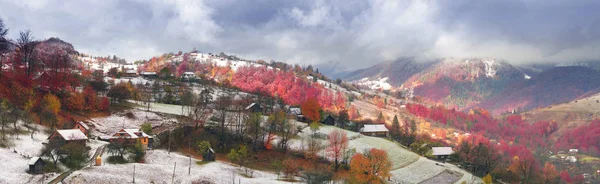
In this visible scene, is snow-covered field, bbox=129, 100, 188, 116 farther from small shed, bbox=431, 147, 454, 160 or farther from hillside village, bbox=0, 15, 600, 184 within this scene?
small shed, bbox=431, 147, 454, 160

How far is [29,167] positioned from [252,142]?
150 ft

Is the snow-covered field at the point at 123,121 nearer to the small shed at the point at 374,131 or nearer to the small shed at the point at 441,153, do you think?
the small shed at the point at 374,131

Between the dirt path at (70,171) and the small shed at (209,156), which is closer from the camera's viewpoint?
the dirt path at (70,171)

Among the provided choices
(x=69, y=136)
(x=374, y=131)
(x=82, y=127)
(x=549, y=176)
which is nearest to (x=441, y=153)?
(x=374, y=131)

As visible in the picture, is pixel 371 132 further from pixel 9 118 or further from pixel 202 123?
pixel 9 118

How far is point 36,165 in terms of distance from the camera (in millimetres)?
53906

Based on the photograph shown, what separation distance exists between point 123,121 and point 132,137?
21262 mm

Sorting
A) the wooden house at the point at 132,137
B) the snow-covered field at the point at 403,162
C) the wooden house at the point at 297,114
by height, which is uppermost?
the wooden house at the point at 297,114

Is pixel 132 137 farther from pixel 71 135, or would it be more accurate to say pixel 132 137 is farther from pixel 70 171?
pixel 70 171

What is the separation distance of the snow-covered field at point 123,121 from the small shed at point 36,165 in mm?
30939

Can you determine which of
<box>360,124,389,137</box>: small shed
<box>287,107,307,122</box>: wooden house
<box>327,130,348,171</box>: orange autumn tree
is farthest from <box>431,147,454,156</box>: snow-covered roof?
<box>287,107,307,122</box>: wooden house

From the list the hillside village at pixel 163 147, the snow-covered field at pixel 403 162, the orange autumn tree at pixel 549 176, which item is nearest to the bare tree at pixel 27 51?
the hillside village at pixel 163 147

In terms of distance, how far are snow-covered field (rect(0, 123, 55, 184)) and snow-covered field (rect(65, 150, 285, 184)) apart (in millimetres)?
4669

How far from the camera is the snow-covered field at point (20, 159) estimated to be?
50031 mm
